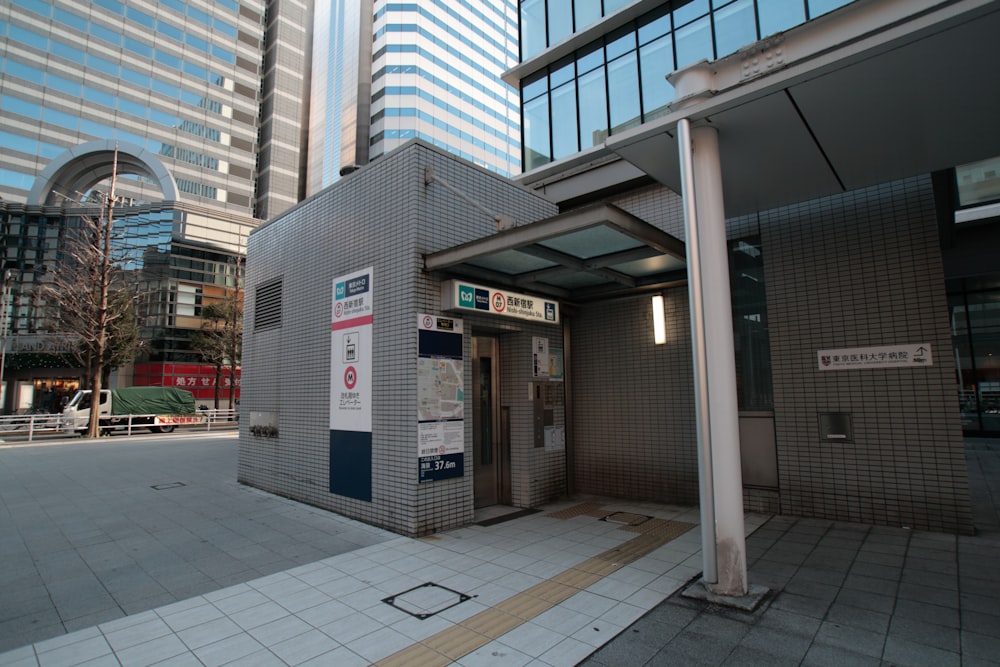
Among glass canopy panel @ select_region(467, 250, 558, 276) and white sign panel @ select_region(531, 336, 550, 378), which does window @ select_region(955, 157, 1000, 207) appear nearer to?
white sign panel @ select_region(531, 336, 550, 378)

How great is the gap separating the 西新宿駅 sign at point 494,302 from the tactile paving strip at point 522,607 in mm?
3296

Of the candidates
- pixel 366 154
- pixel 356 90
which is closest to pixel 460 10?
pixel 356 90

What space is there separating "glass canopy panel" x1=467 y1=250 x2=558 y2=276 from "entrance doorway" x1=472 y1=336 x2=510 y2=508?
1.49m

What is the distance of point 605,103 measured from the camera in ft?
46.4

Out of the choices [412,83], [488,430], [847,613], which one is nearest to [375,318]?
[488,430]

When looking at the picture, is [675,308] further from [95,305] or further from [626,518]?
[95,305]

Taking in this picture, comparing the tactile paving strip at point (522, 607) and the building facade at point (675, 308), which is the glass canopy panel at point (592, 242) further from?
the tactile paving strip at point (522, 607)

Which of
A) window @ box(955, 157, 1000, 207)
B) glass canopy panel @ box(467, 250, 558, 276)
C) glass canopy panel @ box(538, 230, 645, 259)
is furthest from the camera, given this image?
window @ box(955, 157, 1000, 207)

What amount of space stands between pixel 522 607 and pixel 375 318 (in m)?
4.31

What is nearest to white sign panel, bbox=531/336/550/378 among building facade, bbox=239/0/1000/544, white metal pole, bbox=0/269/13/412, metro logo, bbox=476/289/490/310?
building facade, bbox=239/0/1000/544

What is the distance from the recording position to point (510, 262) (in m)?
6.60

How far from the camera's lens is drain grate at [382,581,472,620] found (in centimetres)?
413

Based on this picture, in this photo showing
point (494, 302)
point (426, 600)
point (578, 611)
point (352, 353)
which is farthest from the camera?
point (352, 353)

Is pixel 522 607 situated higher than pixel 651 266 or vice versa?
pixel 651 266
